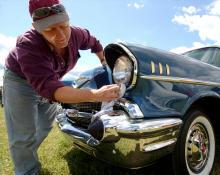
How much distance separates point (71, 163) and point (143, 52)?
1.56m

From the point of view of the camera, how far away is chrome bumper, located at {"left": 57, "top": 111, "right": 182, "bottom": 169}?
2.49 m

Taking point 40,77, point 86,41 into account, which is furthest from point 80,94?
point 86,41

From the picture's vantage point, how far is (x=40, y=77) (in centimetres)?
239

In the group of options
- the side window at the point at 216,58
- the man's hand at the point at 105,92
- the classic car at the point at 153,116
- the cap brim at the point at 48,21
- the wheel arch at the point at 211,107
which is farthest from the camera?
the side window at the point at 216,58

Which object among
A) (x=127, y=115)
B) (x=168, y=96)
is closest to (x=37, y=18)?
(x=127, y=115)

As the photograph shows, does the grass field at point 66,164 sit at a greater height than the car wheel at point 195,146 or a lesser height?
lesser

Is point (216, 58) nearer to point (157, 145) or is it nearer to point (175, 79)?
point (175, 79)

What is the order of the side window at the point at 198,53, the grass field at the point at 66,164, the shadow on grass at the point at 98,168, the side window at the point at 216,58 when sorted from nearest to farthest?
1. the shadow on grass at the point at 98,168
2. the grass field at the point at 66,164
3. the side window at the point at 216,58
4. the side window at the point at 198,53

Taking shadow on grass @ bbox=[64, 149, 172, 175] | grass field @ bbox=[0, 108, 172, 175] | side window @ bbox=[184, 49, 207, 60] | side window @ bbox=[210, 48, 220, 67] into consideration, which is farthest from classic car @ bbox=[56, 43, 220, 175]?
side window @ bbox=[184, 49, 207, 60]

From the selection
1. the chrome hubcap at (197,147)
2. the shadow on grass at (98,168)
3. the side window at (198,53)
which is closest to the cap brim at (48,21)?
the chrome hubcap at (197,147)

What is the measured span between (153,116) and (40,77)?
2.84 ft

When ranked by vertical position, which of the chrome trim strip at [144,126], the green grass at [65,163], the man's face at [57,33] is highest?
the man's face at [57,33]

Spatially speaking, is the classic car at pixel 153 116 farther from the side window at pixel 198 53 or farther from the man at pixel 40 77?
the side window at pixel 198 53

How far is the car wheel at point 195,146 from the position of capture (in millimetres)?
2707
